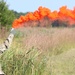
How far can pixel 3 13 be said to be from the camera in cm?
2188

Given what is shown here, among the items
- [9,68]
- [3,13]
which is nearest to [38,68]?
[9,68]

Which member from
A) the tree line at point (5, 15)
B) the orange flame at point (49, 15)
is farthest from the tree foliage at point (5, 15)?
the orange flame at point (49, 15)

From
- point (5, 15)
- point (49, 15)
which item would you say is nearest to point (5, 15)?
A: point (5, 15)

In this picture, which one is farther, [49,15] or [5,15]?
[49,15]

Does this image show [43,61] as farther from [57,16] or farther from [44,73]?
[57,16]

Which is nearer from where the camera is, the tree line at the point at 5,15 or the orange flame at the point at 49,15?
the tree line at the point at 5,15

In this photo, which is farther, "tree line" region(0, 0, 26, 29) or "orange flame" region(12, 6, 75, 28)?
"orange flame" region(12, 6, 75, 28)

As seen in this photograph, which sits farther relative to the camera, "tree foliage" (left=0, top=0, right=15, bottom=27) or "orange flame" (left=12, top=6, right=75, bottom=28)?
"orange flame" (left=12, top=6, right=75, bottom=28)

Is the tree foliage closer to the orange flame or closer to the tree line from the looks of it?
the tree line

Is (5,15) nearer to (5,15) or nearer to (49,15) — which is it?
(5,15)

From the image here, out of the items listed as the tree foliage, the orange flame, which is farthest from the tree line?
the orange flame

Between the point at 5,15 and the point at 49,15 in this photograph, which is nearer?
the point at 5,15

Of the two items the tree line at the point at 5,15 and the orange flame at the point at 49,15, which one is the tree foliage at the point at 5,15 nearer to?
the tree line at the point at 5,15

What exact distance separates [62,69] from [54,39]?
4568 millimetres
